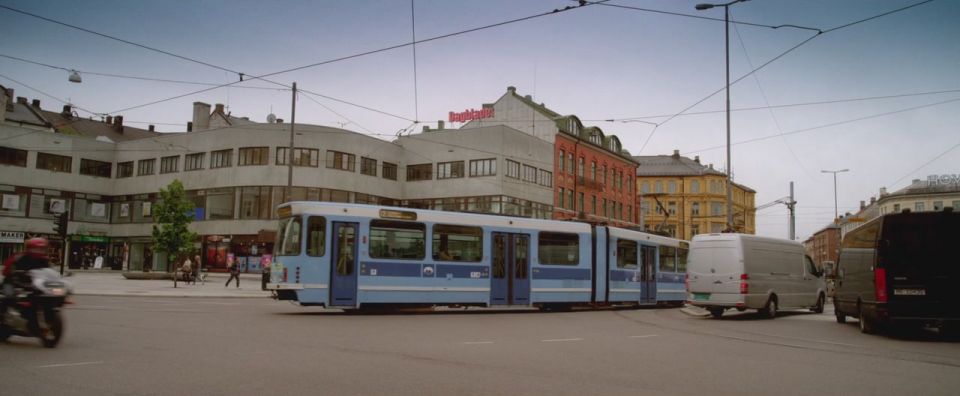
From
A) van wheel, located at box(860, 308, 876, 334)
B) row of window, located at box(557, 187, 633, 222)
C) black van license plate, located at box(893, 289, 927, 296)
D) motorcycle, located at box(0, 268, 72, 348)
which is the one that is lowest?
van wheel, located at box(860, 308, 876, 334)

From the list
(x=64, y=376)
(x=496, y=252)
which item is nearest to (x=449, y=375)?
(x=64, y=376)

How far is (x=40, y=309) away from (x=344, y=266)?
8398 millimetres

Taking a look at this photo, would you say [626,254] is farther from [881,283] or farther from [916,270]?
[916,270]

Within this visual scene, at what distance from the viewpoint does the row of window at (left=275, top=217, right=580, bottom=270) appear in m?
16.9

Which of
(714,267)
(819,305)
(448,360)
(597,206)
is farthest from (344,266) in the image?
(597,206)

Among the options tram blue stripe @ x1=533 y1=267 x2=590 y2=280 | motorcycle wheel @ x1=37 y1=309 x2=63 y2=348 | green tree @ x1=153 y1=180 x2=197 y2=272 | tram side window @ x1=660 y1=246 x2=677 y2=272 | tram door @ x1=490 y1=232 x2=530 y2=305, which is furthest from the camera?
green tree @ x1=153 y1=180 x2=197 y2=272

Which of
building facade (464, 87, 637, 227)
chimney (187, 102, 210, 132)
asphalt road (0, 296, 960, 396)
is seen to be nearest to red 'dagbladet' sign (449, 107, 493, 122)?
building facade (464, 87, 637, 227)

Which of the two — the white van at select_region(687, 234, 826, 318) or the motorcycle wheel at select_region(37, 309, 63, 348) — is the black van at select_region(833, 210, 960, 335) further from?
the motorcycle wheel at select_region(37, 309, 63, 348)

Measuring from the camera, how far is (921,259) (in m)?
13.5

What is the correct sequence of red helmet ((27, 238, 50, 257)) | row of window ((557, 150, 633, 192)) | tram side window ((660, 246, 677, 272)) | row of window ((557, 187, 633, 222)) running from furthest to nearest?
row of window ((557, 150, 633, 192)), row of window ((557, 187, 633, 222)), tram side window ((660, 246, 677, 272)), red helmet ((27, 238, 50, 257))

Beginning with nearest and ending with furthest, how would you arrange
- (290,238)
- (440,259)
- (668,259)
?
(290,238) < (440,259) < (668,259)

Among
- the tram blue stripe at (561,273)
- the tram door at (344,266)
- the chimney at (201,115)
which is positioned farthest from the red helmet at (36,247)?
the chimney at (201,115)

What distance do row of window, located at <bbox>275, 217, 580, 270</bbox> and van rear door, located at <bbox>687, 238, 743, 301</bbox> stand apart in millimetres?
4539

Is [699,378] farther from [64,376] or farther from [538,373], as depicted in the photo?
[64,376]
